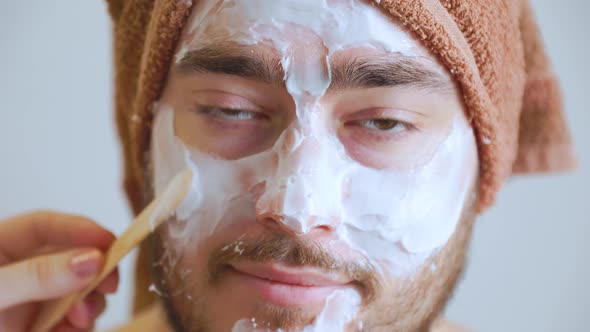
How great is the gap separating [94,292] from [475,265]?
830 millimetres

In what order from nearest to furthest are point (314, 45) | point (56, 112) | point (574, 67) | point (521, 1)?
point (314, 45) < point (521, 1) < point (574, 67) < point (56, 112)

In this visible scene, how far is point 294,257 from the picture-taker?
62 cm

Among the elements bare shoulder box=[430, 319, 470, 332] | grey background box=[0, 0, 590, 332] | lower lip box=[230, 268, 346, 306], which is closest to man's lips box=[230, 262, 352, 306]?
lower lip box=[230, 268, 346, 306]

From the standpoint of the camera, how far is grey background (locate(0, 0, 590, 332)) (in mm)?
1209

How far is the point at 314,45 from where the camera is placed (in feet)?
2.05

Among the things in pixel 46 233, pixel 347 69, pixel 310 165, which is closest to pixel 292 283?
pixel 310 165

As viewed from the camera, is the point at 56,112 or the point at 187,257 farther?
the point at 56,112

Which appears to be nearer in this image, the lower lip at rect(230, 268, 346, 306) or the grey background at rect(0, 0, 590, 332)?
the lower lip at rect(230, 268, 346, 306)

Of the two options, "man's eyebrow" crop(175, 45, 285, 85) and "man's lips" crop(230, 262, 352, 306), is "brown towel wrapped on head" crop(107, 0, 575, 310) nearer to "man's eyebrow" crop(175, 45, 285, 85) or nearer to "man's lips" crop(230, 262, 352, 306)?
"man's eyebrow" crop(175, 45, 285, 85)

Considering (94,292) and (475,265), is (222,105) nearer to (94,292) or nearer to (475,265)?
(94,292)

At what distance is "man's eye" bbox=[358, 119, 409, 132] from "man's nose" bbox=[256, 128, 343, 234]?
2.5 inches

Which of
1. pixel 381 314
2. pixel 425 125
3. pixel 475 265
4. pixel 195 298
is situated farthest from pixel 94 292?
pixel 475 265

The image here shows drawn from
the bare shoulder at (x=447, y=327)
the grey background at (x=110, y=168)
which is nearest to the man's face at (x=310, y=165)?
the bare shoulder at (x=447, y=327)

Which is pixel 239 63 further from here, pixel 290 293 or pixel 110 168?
pixel 110 168
